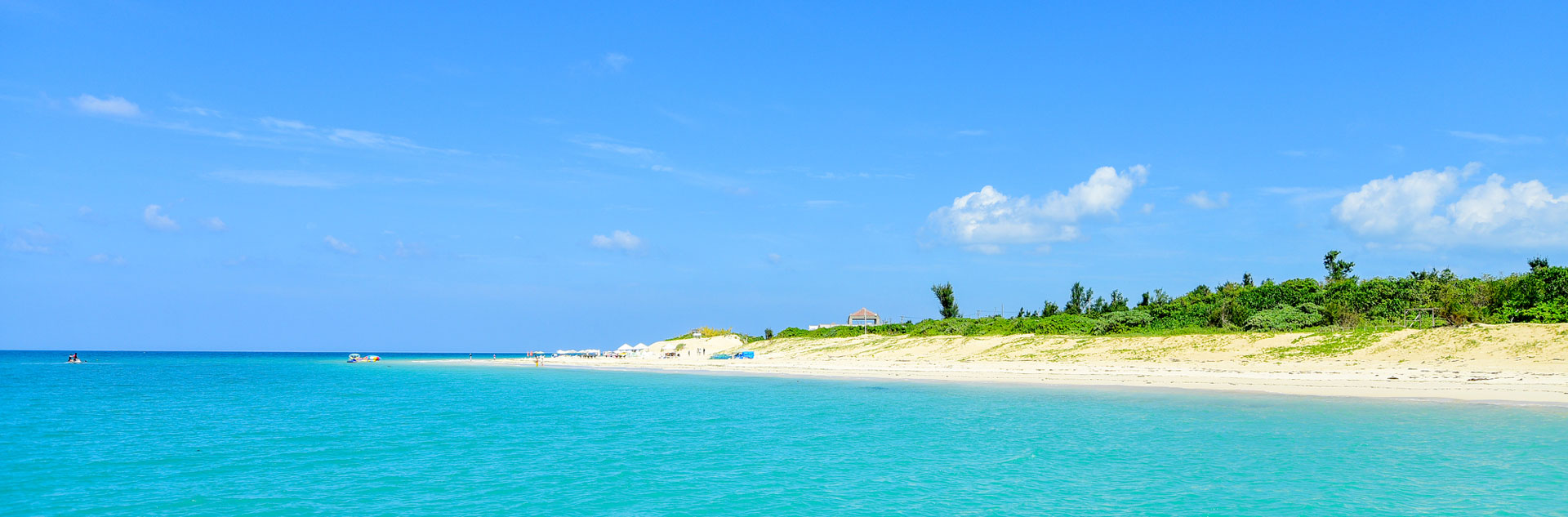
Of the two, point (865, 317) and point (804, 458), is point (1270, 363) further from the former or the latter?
point (865, 317)

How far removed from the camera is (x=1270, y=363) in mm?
42531

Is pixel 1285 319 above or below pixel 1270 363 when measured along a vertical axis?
above

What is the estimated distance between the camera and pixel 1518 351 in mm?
36625

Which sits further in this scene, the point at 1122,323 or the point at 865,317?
the point at 865,317

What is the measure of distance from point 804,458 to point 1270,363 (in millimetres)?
32404

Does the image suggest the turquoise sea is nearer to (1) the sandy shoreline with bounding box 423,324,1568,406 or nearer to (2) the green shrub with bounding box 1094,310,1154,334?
(1) the sandy shoreline with bounding box 423,324,1568,406

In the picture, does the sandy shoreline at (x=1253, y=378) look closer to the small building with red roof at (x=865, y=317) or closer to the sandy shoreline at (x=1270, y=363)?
the sandy shoreline at (x=1270, y=363)

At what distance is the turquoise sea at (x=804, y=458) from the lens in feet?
47.3

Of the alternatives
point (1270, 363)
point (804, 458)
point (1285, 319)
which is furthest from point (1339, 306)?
point (804, 458)

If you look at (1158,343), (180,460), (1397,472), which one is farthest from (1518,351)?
(180,460)

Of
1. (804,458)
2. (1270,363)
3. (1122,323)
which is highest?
(1122,323)

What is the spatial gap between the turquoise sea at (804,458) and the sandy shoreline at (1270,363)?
441cm

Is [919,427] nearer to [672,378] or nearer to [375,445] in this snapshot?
[375,445]

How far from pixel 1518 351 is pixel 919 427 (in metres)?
28.9
